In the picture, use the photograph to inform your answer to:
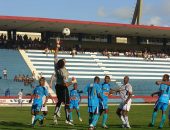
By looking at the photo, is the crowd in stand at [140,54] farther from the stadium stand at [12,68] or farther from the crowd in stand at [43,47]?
the stadium stand at [12,68]

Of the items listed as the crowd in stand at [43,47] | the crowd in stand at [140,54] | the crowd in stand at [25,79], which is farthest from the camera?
the crowd in stand at [140,54]

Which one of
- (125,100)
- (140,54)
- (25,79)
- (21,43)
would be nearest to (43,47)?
(21,43)

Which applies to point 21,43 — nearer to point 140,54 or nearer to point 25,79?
point 25,79

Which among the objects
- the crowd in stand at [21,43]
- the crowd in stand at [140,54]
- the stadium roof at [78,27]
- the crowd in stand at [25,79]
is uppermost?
the stadium roof at [78,27]

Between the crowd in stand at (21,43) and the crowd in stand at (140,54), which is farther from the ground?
the crowd in stand at (21,43)

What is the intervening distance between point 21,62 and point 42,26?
5396 millimetres

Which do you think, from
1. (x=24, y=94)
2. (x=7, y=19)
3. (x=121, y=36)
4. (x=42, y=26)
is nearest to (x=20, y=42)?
(x=42, y=26)

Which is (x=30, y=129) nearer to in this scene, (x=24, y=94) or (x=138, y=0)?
(x=24, y=94)

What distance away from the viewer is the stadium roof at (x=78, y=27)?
1977 inches

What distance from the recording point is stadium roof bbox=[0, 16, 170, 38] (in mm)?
50219

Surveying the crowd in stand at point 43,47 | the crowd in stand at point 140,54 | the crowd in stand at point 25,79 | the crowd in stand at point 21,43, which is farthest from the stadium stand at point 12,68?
the crowd in stand at point 140,54

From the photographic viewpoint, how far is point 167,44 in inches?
2685

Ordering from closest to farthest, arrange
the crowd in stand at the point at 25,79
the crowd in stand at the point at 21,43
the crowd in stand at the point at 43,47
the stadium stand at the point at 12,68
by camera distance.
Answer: the stadium stand at the point at 12,68 < the crowd in stand at the point at 25,79 < the crowd in stand at the point at 21,43 < the crowd in stand at the point at 43,47

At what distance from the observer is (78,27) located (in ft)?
182
